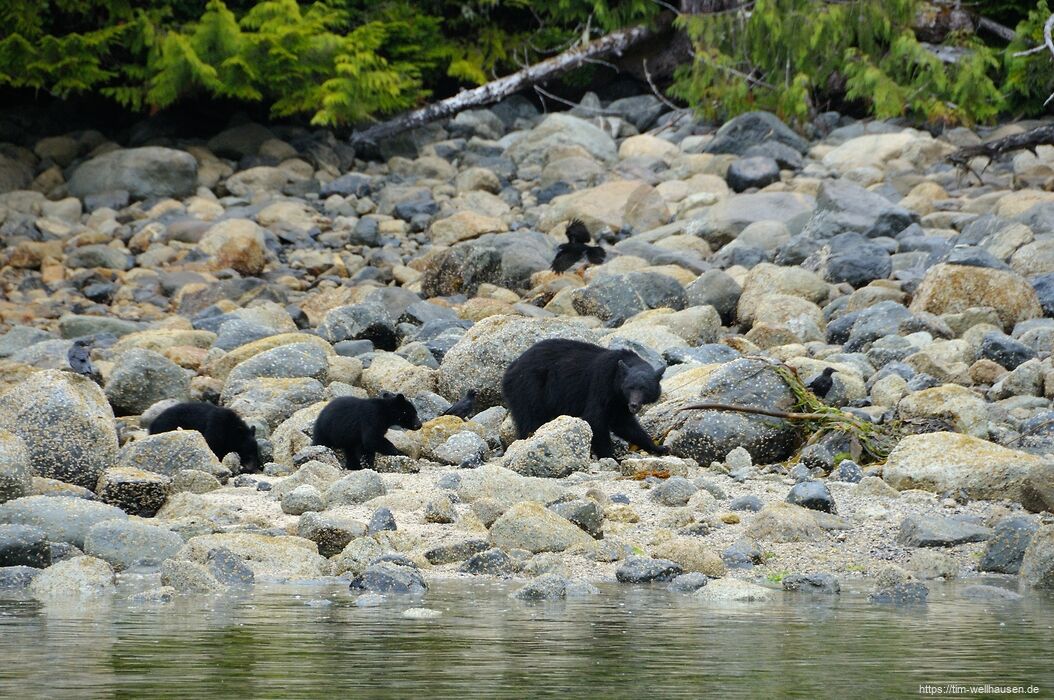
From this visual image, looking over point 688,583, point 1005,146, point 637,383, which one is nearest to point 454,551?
point 688,583

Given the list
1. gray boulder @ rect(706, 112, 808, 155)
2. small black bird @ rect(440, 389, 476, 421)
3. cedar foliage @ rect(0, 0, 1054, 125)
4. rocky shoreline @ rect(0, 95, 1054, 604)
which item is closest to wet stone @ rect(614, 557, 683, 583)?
rocky shoreline @ rect(0, 95, 1054, 604)

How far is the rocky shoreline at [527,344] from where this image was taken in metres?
6.93

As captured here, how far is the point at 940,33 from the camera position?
24.5 metres

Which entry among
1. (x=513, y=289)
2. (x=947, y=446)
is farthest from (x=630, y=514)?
(x=513, y=289)

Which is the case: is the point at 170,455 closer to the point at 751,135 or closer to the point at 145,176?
the point at 145,176

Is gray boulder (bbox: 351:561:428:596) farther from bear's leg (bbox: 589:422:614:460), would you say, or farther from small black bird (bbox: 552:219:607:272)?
small black bird (bbox: 552:219:607:272)

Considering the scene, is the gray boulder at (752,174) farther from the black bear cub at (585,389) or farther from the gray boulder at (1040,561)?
the gray boulder at (1040,561)

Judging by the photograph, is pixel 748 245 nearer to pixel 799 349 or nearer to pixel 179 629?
pixel 799 349

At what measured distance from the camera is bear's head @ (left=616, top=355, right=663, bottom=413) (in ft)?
30.9

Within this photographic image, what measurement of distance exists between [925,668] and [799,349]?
8168 millimetres

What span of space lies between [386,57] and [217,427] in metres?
16.9

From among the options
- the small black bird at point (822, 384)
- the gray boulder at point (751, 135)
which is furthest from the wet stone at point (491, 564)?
the gray boulder at point (751, 135)

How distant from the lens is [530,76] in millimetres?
26250

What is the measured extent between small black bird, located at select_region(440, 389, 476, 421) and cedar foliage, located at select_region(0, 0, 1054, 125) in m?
13.1
